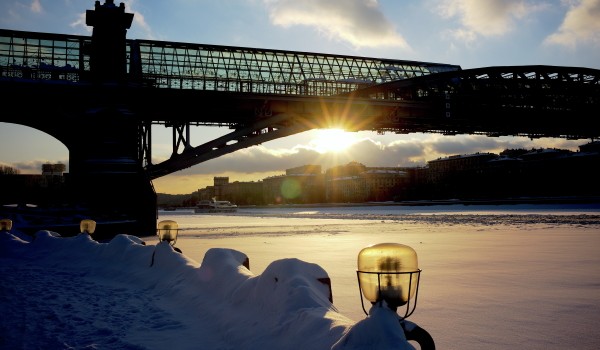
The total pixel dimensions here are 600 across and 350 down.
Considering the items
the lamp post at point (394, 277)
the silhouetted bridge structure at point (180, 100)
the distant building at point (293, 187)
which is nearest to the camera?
the lamp post at point (394, 277)

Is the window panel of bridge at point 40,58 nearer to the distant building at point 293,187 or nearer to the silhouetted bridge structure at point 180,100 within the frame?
the silhouetted bridge structure at point 180,100

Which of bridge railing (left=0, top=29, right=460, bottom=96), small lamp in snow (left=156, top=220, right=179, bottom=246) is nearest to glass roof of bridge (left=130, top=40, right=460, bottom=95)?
bridge railing (left=0, top=29, right=460, bottom=96)

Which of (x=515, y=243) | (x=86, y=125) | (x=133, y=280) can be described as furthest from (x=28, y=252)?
(x=515, y=243)

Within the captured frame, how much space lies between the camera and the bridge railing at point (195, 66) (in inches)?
937

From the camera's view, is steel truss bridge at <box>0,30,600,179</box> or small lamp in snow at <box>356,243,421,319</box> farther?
steel truss bridge at <box>0,30,600,179</box>

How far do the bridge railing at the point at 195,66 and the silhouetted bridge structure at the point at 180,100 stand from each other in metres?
0.07

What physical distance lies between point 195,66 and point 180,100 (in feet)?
13.2

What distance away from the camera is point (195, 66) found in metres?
27.8

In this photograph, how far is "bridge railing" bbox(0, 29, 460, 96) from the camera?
23797 mm

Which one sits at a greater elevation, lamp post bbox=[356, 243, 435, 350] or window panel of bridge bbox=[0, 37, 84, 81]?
window panel of bridge bbox=[0, 37, 84, 81]

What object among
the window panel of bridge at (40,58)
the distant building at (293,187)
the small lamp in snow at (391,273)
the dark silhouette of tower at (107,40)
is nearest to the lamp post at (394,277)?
the small lamp in snow at (391,273)

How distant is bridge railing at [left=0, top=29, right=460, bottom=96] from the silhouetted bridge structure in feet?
0.23

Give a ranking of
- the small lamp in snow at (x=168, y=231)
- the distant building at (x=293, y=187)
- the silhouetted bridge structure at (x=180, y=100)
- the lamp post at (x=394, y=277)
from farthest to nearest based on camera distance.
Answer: the distant building at (x=293, y=187)
the silhouetted bridge structure at (x=180, y=100)
the small lamp in snow at (x=168, y=231)
the lamp post at (x=394, y=277)

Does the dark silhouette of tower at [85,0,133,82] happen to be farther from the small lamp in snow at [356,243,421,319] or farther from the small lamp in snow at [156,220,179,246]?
the small lamp in snow at [356,243,421,319]
